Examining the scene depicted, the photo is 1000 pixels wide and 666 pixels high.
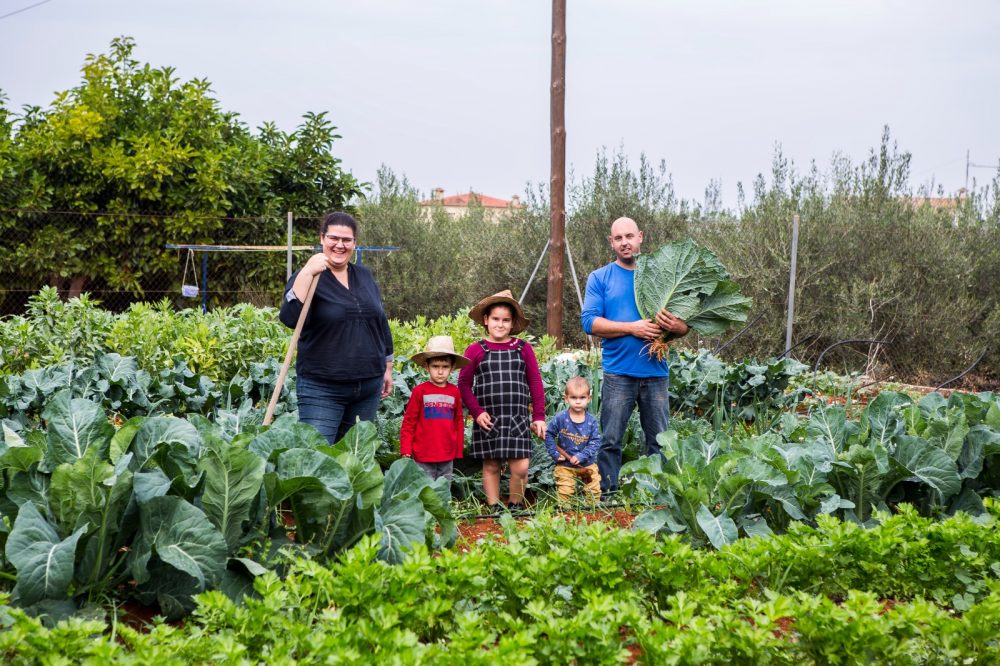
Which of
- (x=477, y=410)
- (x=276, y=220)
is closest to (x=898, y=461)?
(x=477, y=410)

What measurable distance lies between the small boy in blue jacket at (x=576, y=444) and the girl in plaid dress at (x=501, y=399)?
0.49 ft

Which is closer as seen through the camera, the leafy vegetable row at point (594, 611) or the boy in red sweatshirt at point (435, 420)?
the leafy vegetable row at point (594, 611)

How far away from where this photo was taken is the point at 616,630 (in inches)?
96.0

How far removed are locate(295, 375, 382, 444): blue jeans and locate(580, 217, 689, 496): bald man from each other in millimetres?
1345

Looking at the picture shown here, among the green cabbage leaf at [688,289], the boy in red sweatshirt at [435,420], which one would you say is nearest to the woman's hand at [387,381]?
the boy in red sweatshirt at [435,420]

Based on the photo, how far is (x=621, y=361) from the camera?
5137 millimetres

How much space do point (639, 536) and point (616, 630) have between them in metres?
0.63

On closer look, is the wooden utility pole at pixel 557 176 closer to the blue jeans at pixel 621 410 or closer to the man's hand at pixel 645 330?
the blue jeans at pixel 621 410

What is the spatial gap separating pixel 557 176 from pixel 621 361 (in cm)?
596

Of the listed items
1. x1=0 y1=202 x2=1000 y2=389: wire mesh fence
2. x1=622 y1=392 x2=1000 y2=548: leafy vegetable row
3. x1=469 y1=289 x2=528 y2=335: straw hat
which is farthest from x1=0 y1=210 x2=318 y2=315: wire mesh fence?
x1=622 y1=392 x2=1000 y2=548: leafy vegetable row

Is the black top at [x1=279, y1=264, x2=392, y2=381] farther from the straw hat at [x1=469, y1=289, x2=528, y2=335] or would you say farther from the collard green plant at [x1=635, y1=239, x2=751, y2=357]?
the collard green plant at [x1=635, y1=239, x2=751, y2=357]

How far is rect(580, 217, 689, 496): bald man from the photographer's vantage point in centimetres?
511

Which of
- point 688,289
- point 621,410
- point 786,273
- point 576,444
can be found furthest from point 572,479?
point 786,273

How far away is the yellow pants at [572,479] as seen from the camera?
506cm
